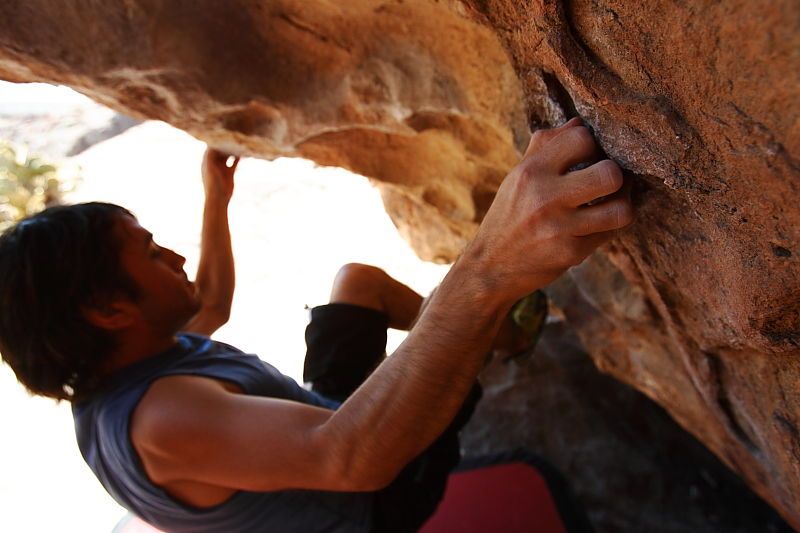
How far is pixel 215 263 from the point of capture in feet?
5.43

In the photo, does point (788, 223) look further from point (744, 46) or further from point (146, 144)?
point (146, 144)

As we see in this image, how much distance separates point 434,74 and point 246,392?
77 cm

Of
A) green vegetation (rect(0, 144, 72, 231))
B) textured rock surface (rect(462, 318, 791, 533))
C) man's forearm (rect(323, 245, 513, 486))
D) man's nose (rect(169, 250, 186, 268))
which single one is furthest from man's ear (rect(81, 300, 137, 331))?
green vegetation (rect(0, 144, 72, 231))

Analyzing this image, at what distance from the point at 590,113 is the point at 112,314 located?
32.2 inches

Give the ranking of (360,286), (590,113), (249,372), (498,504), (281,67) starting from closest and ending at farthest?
1. (590,113)
2. (249,372)
3. (281,67)
4. (360,286)
5. (498,504)

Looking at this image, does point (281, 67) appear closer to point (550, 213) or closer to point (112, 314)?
point (112, 314)

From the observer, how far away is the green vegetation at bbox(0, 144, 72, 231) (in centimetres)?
559

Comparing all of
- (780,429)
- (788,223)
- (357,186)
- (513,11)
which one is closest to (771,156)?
(788,223)

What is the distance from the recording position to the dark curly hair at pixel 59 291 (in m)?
0.97

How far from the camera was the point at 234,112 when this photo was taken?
141 cm

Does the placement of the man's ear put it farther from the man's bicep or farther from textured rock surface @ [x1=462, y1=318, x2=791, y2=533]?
textured rock surface @ [x1=462, y1=318, x2=791, y2=533]

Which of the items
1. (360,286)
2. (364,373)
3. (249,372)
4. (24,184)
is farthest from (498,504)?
(24,184)

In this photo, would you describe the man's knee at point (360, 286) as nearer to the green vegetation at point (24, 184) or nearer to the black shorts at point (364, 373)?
the black shorts at point (364, 373)

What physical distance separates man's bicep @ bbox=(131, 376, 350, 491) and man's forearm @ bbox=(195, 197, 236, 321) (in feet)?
2.49
